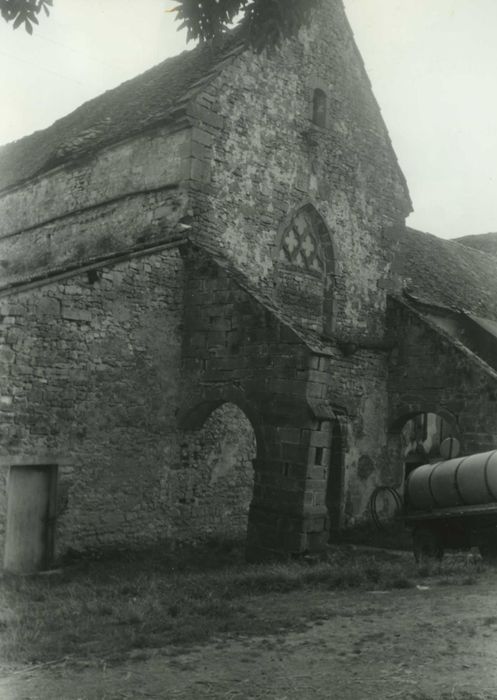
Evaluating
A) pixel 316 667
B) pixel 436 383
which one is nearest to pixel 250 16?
pixel 316 667

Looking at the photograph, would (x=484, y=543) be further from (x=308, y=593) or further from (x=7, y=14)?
(x=7, y=14)

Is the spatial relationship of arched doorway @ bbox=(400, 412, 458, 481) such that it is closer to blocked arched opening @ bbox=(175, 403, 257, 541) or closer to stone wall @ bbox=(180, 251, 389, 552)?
blocked arched opening @ bbox=(175, 403, 257, 541)

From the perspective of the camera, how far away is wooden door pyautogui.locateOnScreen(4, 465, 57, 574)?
10602 mm

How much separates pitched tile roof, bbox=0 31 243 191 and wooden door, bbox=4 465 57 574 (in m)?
6.77

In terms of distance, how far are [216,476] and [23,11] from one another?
8.50 meters

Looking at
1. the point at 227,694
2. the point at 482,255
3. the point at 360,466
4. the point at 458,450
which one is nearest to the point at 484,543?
the point at 458,450

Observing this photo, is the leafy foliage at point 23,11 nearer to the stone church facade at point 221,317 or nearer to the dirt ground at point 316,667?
the stone church facade at point 221,317

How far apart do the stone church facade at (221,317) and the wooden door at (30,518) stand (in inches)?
1.5

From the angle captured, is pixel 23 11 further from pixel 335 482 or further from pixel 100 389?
pixel 335 482

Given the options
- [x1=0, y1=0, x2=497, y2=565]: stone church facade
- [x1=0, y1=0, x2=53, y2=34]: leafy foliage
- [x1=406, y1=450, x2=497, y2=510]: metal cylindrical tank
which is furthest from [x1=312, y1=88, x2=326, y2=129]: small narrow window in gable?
[x1=0, y1=0, x2=53, y2=34]: leafy foliage

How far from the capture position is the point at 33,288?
10.6 meters

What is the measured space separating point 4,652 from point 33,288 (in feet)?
18.4

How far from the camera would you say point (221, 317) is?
12.4 m

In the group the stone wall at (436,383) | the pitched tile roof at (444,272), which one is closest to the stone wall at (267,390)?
the stone wall at (436,383)
